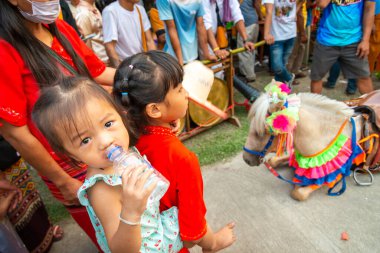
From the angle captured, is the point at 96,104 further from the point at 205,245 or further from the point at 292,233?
the point at 292,233

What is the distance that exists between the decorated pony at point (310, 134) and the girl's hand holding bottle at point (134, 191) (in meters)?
1.32

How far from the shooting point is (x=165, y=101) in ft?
3.68

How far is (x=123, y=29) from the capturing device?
9.98 feet

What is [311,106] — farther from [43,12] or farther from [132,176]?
[43,12]

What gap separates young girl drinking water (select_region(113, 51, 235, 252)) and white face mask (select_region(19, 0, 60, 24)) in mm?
451

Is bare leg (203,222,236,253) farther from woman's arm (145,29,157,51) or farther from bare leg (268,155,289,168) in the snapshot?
woman's arm (145,29,157,51)

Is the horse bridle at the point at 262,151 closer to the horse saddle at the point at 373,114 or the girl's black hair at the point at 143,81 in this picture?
the horse saddle at the point at 373,114

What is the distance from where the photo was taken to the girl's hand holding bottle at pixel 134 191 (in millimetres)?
708

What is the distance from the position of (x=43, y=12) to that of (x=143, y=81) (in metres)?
0.60

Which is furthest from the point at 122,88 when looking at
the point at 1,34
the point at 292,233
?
the point at 292,233

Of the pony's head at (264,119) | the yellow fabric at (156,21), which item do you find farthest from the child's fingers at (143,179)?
the yellow fabric at (156,21)

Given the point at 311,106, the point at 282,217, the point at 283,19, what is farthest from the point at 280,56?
the point at 282,217

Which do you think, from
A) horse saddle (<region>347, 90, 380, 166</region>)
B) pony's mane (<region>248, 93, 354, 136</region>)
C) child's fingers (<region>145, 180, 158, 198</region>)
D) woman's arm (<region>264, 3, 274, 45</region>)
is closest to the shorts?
woman's arm (<region>264, 3, 274, 45</region>)

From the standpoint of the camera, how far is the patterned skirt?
1893mm
